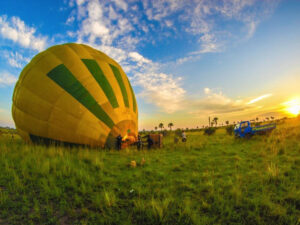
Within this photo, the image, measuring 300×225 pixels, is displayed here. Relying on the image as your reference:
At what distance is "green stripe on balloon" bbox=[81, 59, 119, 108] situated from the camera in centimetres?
778

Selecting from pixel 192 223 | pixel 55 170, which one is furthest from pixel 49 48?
pixel 192 223

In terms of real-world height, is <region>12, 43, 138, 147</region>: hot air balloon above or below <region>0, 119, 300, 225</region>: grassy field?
above

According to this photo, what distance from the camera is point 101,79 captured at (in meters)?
7.90

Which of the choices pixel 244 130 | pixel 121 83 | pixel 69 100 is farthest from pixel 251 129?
pixel 69 100

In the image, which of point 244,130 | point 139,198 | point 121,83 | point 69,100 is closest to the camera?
point 139,198

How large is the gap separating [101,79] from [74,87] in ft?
4.74

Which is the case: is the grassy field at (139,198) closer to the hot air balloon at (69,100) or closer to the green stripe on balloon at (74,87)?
the hot air balloon at (69,100)

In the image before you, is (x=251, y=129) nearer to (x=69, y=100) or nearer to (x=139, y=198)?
(x=139, y=198)

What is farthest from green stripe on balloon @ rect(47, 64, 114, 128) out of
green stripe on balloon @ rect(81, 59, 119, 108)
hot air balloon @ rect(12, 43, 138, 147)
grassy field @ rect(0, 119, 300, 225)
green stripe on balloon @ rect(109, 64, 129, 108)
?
grassy field @ rect(0, 119, 300, 225)

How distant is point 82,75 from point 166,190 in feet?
22.2

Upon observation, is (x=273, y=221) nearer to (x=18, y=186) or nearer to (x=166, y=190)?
(x=166, y=190)

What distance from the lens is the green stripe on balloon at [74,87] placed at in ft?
23.3

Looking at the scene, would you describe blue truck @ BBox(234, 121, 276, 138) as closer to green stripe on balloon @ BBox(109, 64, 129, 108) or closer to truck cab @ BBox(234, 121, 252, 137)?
truck cab @ BBox(234, 121, 252, 137)

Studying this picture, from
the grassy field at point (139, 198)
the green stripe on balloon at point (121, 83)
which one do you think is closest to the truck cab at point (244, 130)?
the grassy field at point (139, 198)
